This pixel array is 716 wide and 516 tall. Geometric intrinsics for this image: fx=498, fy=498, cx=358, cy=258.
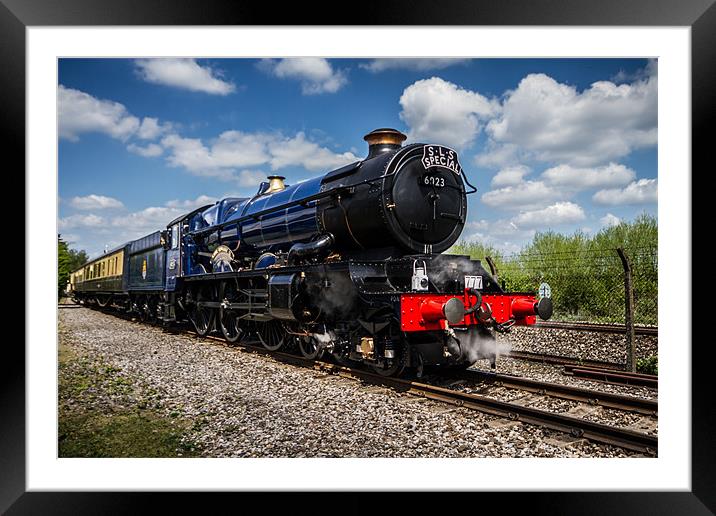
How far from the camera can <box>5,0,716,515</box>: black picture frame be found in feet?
13.4

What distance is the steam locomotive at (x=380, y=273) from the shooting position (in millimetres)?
6152

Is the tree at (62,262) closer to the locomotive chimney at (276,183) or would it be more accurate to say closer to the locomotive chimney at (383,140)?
the locomotive chimney at (276,183)

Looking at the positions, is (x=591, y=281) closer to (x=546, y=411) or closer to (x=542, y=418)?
(x=546, y=411)

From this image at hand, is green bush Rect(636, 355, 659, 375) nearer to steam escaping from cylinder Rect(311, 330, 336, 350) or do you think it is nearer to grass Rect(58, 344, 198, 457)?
steam escaping from cylinder Rect(311, 330, 336, 350)

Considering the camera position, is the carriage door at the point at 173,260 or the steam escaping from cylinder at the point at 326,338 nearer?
the steam escaping from cylinder at the point at 326,338

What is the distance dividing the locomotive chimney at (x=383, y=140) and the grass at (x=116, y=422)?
4.39m

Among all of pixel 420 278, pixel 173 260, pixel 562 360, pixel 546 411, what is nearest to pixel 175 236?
pixel 173 260

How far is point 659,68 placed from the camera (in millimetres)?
4664

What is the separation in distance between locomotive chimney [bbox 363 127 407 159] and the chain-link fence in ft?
14.1

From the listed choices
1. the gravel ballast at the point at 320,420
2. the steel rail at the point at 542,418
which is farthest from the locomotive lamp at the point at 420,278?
the gravel ballast at the point at 320,420
